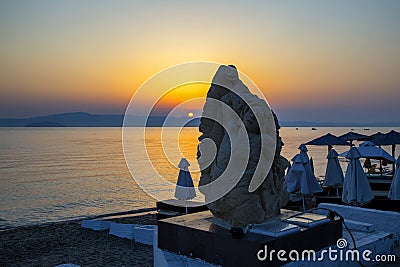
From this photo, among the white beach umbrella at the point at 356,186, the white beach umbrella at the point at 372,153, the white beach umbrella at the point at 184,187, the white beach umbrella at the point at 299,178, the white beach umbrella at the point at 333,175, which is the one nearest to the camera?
the white beach umbrella at the point at 356,186

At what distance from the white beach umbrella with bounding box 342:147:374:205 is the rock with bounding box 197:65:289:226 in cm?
630

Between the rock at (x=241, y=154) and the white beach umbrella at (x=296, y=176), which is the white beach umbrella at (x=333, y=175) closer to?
the white beach umbrella at (x=296, y=176)

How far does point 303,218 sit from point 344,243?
90 centimetres

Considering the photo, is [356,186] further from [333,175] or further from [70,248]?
[70,248]

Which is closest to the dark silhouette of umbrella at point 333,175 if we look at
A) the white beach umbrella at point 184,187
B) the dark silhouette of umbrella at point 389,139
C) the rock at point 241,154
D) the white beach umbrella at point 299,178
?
the white beach umbrella at point 299,178

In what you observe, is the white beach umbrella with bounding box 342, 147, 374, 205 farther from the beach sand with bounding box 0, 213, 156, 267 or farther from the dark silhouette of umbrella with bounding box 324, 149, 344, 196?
the beach sand with bounding box 0, 213, 156, 267

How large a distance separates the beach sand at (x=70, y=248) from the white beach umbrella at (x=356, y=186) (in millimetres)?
6271

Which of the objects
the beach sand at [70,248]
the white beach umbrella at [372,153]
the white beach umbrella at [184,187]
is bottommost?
the beach sand at [70,248]

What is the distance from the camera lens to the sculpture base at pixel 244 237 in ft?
19.0

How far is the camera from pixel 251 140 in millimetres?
6602

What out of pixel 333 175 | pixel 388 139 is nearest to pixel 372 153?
pixel 388 139

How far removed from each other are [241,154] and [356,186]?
294 inches

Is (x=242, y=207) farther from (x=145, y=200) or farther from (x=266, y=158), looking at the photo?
(x=145, y=200)

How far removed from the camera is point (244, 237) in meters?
5.92
